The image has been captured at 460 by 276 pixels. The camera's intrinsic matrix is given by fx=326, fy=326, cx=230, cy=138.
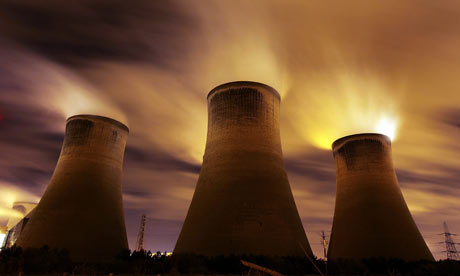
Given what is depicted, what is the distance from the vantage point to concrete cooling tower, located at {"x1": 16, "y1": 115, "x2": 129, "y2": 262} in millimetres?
17406

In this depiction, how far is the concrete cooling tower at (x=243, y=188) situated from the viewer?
13.6m

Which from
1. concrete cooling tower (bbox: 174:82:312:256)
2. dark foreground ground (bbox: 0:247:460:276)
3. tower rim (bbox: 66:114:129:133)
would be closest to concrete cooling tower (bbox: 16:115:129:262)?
tower rim (bbox: 66:114:129:133)

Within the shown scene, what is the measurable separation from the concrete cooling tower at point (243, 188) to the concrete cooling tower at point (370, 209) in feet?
15.9

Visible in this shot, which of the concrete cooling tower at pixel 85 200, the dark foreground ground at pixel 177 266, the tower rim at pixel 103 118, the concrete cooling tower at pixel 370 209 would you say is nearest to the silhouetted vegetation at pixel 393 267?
the dark foreground ground at pixel 177 266

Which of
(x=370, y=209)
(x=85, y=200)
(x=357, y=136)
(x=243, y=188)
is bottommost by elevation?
(x=85, y=200)

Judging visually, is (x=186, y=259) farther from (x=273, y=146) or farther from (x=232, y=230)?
(x=273, y=146)

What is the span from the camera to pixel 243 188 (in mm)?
14570

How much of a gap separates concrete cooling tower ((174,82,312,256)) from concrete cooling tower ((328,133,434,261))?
15.9 feet

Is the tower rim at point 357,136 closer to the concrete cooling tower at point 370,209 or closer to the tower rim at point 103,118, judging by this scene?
the concrete cooling tower at point 370,209

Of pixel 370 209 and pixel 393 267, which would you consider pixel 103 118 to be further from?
pixel 393 267

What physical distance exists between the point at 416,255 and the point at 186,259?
13070mm

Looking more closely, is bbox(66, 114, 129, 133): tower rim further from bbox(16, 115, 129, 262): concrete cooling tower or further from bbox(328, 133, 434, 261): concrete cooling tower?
bbox(328, 133, 434, 261): concrete cooling tower

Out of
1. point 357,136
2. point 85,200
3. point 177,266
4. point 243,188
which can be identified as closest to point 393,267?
point 243,188

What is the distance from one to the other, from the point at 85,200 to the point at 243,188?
9599 millimetres
